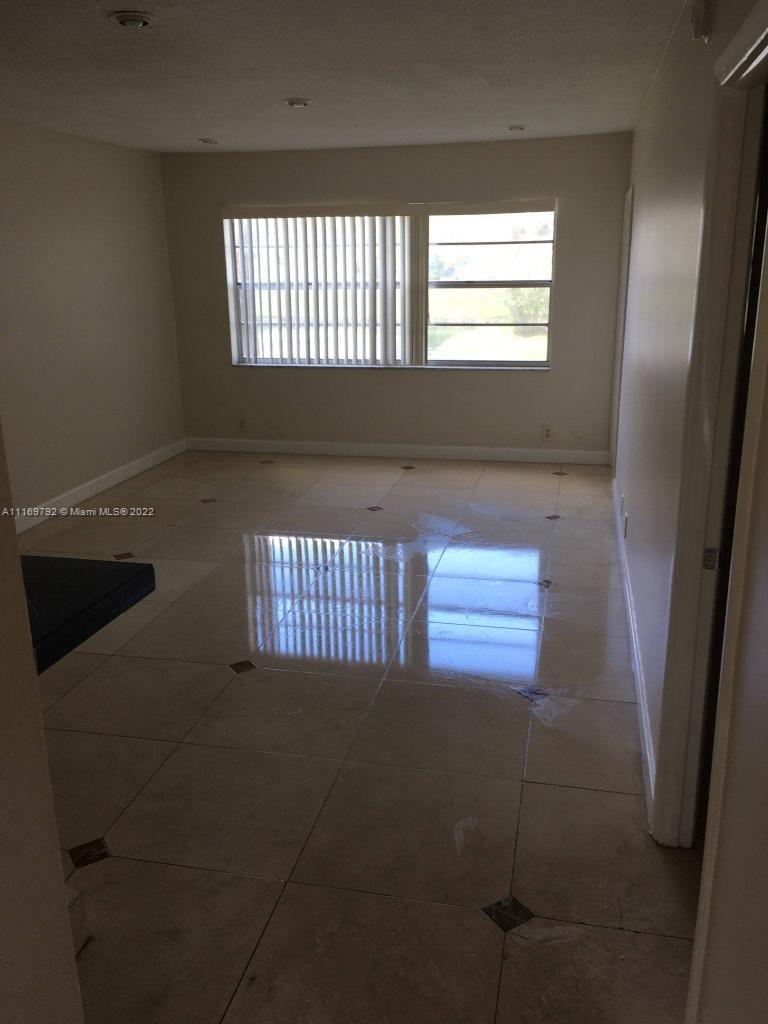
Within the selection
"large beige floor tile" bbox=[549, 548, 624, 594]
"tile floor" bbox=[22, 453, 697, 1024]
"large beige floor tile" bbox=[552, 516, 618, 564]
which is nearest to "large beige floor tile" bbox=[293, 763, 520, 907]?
"tile floor" bbox=[22, 453, 697, 1024]

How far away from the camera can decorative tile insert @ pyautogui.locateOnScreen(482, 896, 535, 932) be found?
208cm

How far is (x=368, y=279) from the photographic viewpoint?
669 cm

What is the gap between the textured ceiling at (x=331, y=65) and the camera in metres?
3.03

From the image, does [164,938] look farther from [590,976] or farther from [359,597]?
[359,597]

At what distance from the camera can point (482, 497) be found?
19.3 ft

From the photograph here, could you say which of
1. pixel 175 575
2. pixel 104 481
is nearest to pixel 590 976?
pixel 175 575

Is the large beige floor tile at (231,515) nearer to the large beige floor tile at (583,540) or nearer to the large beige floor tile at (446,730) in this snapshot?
the large beige floor tile at (583,540)

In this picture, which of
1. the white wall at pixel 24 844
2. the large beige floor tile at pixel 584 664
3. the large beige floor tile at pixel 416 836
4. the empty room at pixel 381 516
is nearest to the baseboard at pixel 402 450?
the empty room at pixel 381 516

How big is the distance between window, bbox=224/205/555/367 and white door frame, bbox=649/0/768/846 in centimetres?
463

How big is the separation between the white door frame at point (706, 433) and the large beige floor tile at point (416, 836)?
487mm

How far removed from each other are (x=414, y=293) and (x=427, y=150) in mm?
1065

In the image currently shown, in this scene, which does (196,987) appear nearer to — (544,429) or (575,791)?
(575,791)

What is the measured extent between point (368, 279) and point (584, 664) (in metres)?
4.24

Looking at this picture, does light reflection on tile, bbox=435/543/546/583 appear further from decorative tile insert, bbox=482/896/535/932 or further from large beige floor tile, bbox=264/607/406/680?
decorative tile insert, bbox=482/896/535/932
